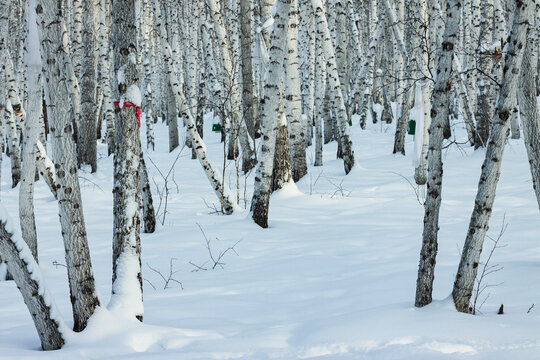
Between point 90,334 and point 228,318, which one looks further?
point 228,318

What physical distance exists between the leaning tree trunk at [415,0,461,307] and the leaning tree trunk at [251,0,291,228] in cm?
300

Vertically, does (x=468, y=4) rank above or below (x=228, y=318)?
above

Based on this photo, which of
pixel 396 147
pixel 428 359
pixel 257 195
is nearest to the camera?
pixel 428 359

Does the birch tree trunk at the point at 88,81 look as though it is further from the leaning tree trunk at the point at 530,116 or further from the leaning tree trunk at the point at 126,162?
the leaning tree trunk at the point at 530,116

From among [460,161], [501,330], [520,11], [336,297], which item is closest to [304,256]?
[336,297]

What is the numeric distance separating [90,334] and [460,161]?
337 inches

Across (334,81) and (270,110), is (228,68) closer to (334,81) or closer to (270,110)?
(334,81)

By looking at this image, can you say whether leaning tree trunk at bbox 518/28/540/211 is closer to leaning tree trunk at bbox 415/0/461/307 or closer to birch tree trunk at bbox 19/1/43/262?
leaning tree trunk at bbox 415/0/461/307

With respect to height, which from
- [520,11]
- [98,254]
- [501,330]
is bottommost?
[98,254]

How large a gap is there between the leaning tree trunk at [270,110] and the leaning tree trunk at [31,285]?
11.5 ft

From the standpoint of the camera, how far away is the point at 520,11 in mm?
2783

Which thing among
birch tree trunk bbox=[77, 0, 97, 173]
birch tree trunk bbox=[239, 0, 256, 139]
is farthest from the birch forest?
birch tree trunk bbox=[239, 0, 256, 139]

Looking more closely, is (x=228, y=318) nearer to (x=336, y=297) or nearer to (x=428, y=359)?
(x=336, y=297)

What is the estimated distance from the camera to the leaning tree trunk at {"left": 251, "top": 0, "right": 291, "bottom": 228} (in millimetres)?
5789
